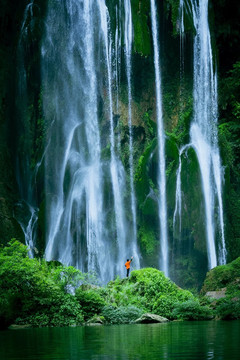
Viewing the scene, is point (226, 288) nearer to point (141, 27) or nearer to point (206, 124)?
point (206, 124)

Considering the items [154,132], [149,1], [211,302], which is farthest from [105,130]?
[211,302]

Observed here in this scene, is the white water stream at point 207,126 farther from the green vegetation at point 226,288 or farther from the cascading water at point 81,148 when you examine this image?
the green vegetation at point 226,288

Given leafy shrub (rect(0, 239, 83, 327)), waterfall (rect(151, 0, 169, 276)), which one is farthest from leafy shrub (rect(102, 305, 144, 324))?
waterfall (rect(151, 0, 169, 276))

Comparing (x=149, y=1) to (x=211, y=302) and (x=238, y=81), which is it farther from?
(x=211, y=302)

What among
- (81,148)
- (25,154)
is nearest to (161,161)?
(81,148)

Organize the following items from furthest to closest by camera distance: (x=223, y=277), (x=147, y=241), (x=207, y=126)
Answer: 1. (x=207, y=126)
2. (x=147, y=241)
3. (x=223, y=277)

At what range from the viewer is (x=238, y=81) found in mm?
29000

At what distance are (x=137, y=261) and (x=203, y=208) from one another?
412 cm

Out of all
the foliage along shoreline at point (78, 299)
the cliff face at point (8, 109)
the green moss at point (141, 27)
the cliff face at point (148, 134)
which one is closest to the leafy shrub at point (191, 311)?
the foliage along shoreline at point (78, 299)

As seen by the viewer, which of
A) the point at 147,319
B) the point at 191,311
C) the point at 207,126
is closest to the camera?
the point at 147,319

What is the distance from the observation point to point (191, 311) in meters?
14.9

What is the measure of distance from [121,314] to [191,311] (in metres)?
1.96

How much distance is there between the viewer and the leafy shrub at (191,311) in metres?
14.6

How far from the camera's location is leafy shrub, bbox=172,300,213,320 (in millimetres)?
14614
